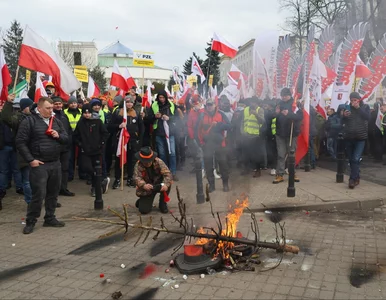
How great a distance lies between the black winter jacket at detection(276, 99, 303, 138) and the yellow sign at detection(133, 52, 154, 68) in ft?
14.5

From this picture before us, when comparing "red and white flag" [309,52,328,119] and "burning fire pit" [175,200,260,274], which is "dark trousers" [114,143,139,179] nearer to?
"red and white flag" [309,52,328,119]

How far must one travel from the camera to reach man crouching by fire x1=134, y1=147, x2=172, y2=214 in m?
6.34

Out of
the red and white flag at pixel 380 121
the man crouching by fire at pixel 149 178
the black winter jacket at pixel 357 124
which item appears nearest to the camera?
the man crouching by fire at pixel 149 178

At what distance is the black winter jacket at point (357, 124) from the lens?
7.81 meters

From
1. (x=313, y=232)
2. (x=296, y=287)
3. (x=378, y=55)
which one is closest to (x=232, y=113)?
(x=378, y=55)

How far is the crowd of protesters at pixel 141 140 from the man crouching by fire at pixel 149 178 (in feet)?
0.06

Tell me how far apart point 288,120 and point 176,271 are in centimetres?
535

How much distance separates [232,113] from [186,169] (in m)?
2.15

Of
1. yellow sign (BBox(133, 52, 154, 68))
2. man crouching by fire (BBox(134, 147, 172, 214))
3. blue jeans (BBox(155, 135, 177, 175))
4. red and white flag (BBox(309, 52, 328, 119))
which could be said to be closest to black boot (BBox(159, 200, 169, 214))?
man crouching by fire (BBox(134, 147, 172, 214))

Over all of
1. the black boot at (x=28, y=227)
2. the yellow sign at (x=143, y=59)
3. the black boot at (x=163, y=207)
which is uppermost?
the yellow sign at (x=143, y=59)

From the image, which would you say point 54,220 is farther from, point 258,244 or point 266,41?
point 266,41

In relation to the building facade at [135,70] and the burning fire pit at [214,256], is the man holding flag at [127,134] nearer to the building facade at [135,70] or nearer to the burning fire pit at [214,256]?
the burning fire pit at [214,256]

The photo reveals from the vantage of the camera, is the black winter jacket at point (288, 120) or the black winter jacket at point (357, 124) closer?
the black winter jacket at point (357, 124)

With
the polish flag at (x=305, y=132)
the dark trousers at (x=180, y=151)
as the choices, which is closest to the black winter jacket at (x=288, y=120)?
the polish flag at (x=305, y=132)
